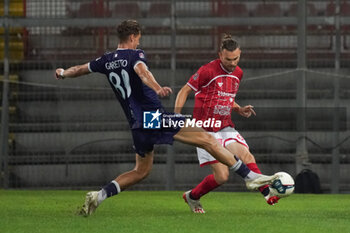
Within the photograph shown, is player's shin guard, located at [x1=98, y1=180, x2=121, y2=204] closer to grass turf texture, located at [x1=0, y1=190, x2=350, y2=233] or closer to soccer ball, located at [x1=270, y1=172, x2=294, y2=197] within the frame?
grass turf texture, located at [x1=0, y1=190, x2=350, y2=233]

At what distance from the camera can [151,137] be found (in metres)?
8.12

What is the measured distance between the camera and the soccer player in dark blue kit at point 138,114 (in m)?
8.02

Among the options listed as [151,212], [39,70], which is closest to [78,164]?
[39,70]

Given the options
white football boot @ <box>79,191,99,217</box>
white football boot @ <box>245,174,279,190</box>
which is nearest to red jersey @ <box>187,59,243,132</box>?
white football boot @ <box>245,174,279,190</box>

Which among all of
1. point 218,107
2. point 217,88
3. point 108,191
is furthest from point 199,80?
point 108,191

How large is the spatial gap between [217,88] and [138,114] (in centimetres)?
122

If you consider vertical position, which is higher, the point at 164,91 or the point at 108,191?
the point at 164,91

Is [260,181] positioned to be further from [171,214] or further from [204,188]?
[171,214]

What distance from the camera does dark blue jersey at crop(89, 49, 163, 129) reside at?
8.19 m

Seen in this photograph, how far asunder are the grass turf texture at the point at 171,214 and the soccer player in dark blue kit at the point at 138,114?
0.31 meters

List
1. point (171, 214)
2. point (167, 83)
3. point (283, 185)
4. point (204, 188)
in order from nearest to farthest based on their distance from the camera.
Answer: point (283, 185) → point (171, 214) → point (204, 188) → point (167, 83)

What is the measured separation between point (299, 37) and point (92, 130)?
3.26 meters

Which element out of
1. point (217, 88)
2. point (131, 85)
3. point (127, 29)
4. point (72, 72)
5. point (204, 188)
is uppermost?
point (127, 29)

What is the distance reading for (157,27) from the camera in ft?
45.4
